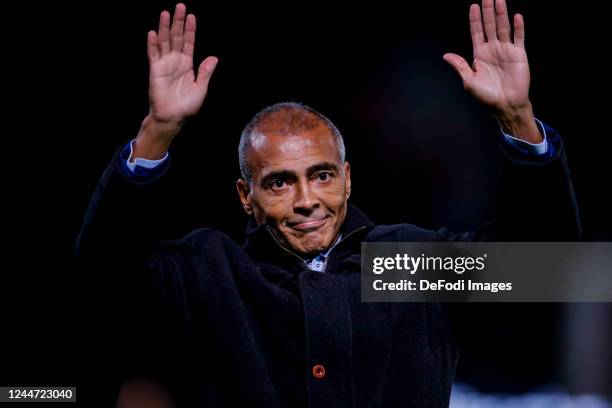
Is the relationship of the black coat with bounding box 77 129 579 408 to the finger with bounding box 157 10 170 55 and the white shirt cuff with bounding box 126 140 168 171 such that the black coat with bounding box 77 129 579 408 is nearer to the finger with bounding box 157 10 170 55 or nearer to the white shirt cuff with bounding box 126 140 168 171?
the white shirt cuff with bounding box 126 140 168 171

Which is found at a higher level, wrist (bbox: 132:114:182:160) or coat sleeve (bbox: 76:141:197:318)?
wrist (bbox: 132:114:182:160)

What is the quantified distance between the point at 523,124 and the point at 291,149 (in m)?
0.61

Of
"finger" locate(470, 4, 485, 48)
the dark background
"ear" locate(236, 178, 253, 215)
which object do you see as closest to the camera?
"finger" locate(470, 4, 485, 48)

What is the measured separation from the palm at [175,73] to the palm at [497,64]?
665 mm

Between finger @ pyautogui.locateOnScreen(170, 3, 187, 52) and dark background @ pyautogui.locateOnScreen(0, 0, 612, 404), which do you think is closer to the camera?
finger @ pyautogui.locateOnScreen(170, 3, 187, 52)

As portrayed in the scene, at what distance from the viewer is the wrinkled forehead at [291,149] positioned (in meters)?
2.25

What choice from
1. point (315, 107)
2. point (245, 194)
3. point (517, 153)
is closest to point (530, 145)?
point (517, 153)

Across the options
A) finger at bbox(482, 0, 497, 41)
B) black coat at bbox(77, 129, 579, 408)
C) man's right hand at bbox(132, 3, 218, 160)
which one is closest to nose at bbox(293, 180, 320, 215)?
black coat at bbox(77, 129, 579, 408)

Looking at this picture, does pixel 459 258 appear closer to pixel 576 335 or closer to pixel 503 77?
pixel 503 77

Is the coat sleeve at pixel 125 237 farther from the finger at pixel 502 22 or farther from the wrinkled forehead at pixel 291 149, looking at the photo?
the finger at pixel 502 22

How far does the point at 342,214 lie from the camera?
2.32 m

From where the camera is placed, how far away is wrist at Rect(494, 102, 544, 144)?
6.75 ft

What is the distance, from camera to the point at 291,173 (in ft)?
7.39

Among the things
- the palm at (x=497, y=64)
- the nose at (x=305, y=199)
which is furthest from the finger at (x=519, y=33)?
the nose at (x=305, y=199)
